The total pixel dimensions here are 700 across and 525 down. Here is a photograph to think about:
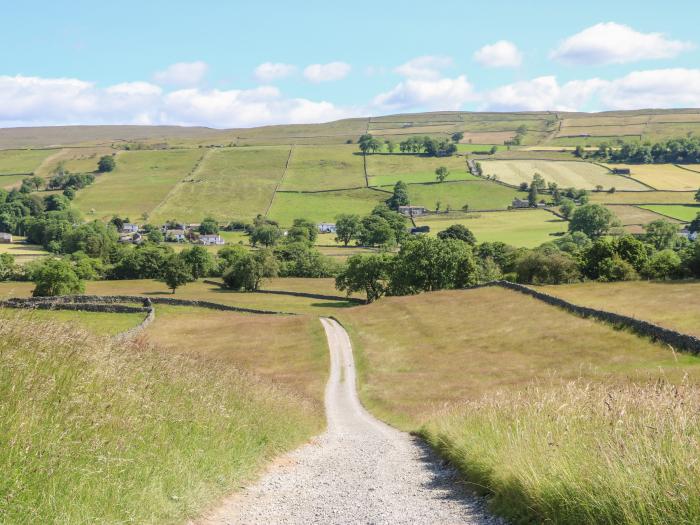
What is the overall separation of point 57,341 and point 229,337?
5955 cm

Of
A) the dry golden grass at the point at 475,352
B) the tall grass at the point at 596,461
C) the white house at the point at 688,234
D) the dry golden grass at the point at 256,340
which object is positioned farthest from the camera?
the white house at the point at 688,234

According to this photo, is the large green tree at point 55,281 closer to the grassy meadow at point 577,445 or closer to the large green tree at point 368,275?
the large green tree at point 368,275

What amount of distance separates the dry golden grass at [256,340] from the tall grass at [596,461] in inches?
1078

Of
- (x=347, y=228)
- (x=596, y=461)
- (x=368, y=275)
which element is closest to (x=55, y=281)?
(x=368, y=275)

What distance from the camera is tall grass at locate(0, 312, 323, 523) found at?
7770 mm

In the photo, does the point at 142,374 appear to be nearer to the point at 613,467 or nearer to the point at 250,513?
the point at 250,513

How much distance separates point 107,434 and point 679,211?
197490 millimetres

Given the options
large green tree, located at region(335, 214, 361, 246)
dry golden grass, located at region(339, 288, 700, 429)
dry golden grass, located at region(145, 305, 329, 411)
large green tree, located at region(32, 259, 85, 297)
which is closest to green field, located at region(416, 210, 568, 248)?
large green tree, located at region(335, 214, 361, 246)

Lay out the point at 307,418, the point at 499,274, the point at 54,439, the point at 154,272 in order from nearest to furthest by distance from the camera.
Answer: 1. the point at 54,439
2. the point at 307,418
3. the point at 499,274
4. the point at 154,272

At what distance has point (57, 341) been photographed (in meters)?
11.3

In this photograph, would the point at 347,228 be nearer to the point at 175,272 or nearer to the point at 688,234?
the point at 175,272

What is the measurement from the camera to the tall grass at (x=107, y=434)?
7.77 metres

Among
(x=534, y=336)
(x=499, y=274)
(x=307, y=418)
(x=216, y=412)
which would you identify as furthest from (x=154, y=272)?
(x=216, y=412)

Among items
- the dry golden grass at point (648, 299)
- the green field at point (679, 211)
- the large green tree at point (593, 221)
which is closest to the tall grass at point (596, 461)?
the dry golden grass at point (648, 299)
